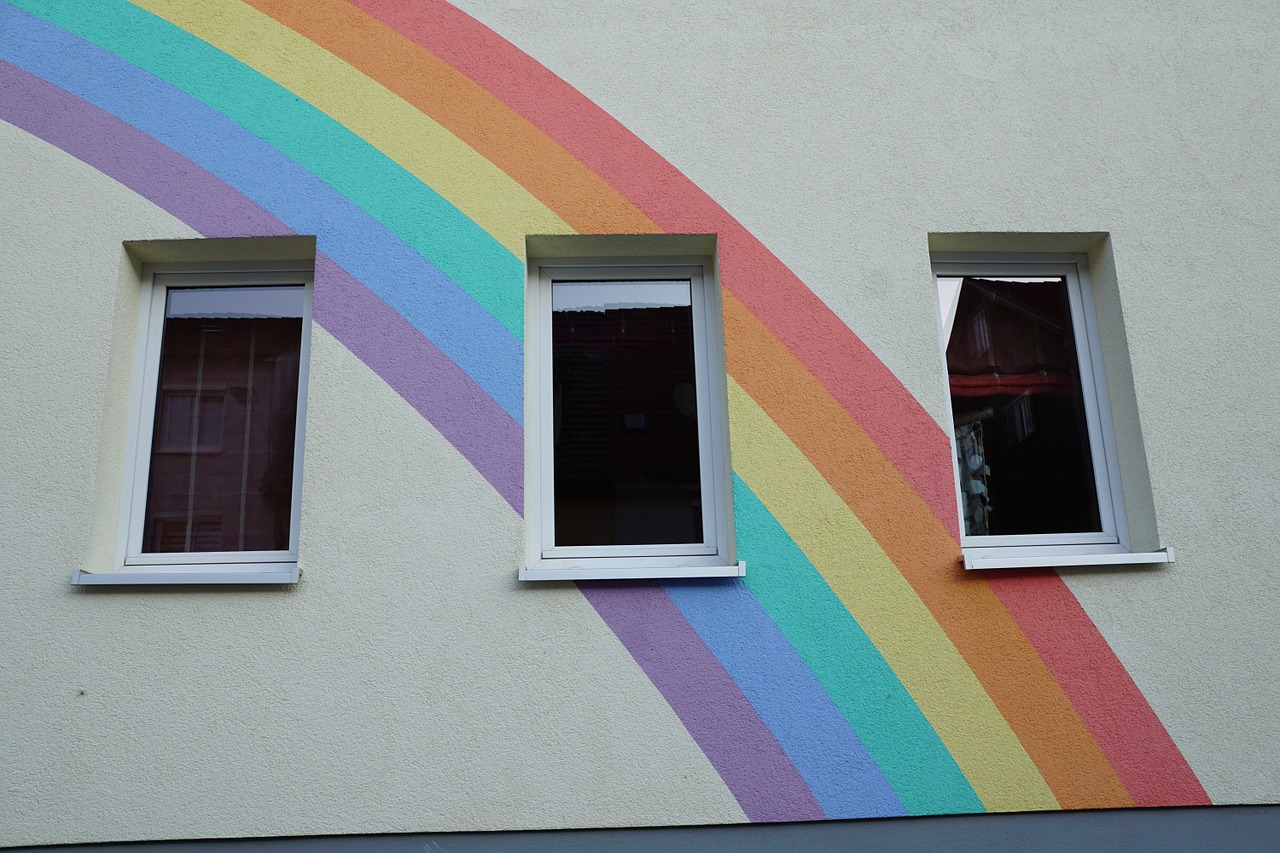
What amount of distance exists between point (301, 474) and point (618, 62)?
2.20 m

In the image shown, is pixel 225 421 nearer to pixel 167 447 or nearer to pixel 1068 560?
pixel 167 447

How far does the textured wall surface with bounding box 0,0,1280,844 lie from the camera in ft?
10.4

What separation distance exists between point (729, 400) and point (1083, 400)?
1.59 metres

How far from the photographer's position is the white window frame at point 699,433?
3.48m

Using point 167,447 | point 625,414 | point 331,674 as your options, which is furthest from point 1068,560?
point 167,447

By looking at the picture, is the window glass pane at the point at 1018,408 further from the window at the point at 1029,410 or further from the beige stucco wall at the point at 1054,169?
the beige stucco wall at the point at 1054,169

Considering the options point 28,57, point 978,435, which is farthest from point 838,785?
point 28,57

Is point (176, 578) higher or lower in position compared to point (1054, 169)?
lower

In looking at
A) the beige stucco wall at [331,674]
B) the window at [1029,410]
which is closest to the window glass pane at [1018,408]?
the window at [1029,410]

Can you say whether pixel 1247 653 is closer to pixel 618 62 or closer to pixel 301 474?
pixel 618 62

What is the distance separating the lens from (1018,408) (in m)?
3.74

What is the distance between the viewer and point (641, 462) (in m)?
3.59

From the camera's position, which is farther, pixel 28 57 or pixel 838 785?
pixel 28 57

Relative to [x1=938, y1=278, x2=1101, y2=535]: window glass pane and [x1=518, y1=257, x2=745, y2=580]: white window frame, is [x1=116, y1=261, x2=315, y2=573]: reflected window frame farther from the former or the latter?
Result: [x1=938, y1=278, x2=1101, y2=535]: window glass pane
